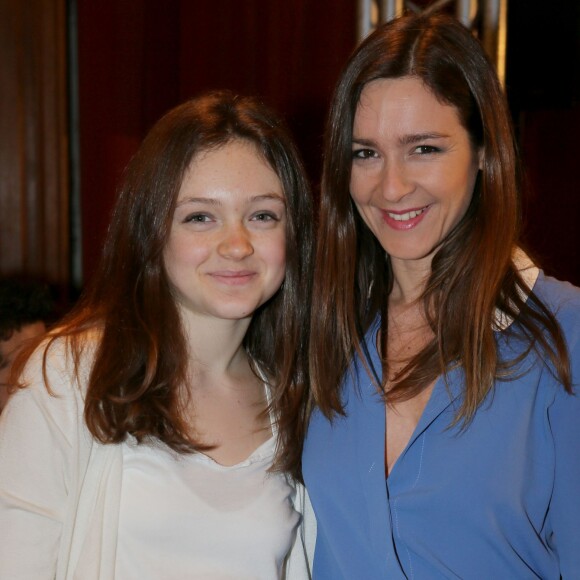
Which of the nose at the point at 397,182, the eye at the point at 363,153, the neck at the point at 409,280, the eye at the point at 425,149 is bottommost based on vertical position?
the neck at the point at 409,280

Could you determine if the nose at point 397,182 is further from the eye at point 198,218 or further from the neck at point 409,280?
the eye at point 198,218

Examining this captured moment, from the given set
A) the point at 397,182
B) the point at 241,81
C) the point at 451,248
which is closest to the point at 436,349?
the point at 451,248

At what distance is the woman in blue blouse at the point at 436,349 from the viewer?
5.12ft

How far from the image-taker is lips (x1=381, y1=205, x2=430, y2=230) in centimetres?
170

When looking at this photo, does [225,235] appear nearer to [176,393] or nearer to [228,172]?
[228,172]

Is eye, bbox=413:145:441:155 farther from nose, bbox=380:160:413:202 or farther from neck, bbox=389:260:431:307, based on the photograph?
neck, bbox=389:260:431:307

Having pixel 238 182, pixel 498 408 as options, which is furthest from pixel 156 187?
pixel 498 408

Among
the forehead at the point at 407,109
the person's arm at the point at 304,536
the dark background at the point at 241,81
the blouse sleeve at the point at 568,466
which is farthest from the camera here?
the dark background at the point at 241,81

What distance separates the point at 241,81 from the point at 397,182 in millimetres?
1901

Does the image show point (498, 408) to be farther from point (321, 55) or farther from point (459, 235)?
point (321, 55)

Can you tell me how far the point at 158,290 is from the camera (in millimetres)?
1754

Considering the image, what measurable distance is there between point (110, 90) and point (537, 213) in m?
1.52

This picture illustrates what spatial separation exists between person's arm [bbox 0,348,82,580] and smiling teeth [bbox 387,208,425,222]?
632 mm

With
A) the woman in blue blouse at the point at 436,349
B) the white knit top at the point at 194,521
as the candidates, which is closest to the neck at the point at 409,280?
the woman in blue blouse at the point at 436,349
